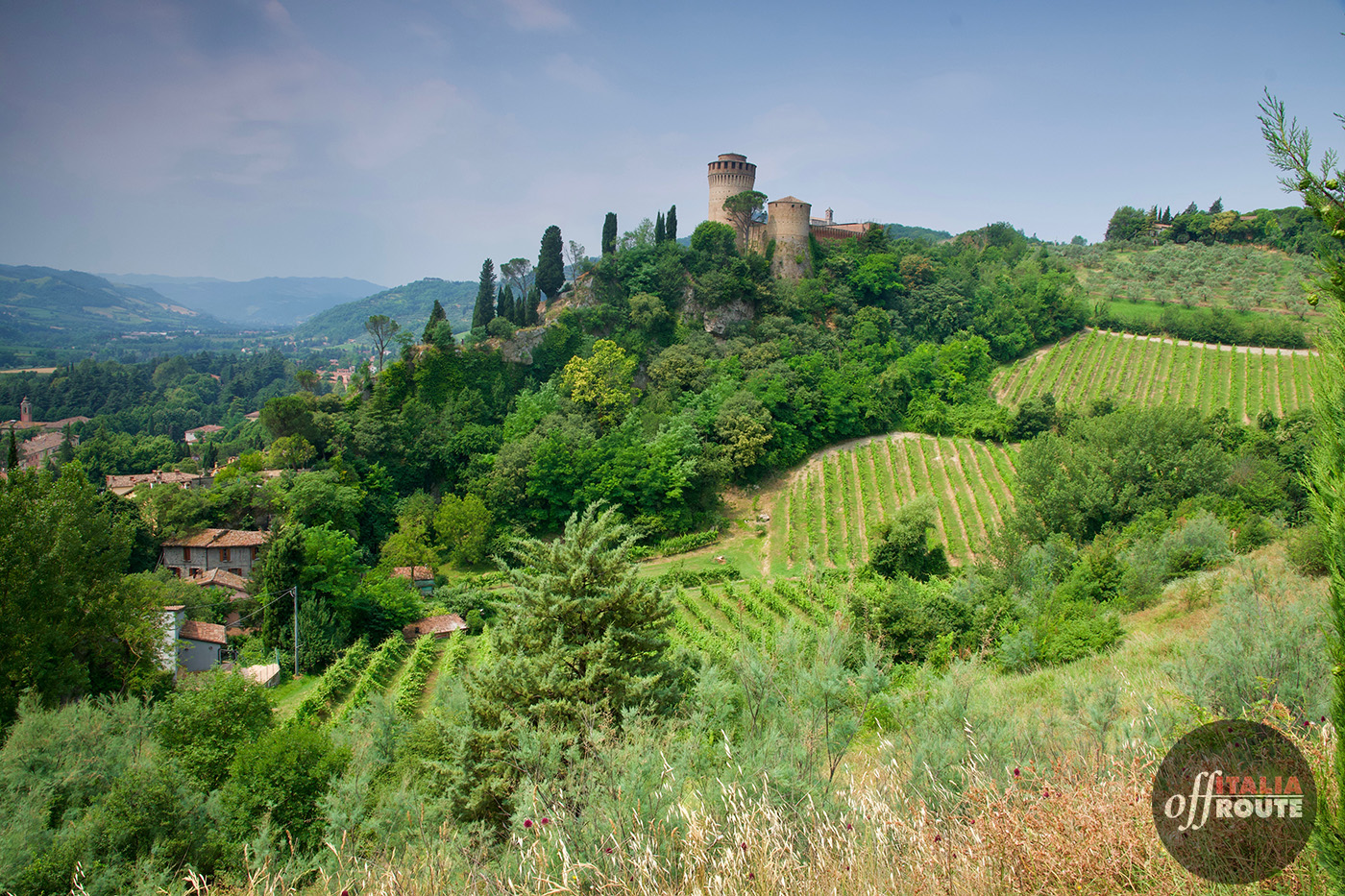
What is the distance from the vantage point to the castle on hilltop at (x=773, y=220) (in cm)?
3919

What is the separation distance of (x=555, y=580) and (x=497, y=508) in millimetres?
20330

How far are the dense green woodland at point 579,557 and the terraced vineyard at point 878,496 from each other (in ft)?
5.60

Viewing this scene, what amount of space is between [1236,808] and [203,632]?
77.5 feet

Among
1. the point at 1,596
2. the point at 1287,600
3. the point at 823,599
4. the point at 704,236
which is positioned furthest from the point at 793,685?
the point at 704,236

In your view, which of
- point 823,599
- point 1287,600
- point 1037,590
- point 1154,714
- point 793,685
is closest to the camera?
point 1154,714

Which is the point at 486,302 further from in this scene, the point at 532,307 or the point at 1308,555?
the point at 1308,555

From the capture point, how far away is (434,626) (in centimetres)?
2225

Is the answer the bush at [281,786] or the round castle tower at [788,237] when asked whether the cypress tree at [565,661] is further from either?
the round castle tower at [788,237]

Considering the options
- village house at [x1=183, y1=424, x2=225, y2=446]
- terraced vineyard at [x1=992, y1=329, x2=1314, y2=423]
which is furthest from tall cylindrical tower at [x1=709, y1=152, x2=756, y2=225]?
village house at [x1=183, y1=424, x2=225, y2=446]

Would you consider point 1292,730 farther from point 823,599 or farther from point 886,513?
point 886,513

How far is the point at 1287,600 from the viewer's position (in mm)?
9977

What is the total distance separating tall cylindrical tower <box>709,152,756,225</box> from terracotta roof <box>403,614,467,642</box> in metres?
28.2

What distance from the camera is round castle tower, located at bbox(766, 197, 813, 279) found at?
130 ft

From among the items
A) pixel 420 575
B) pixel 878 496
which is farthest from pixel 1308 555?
pixel 420 575
